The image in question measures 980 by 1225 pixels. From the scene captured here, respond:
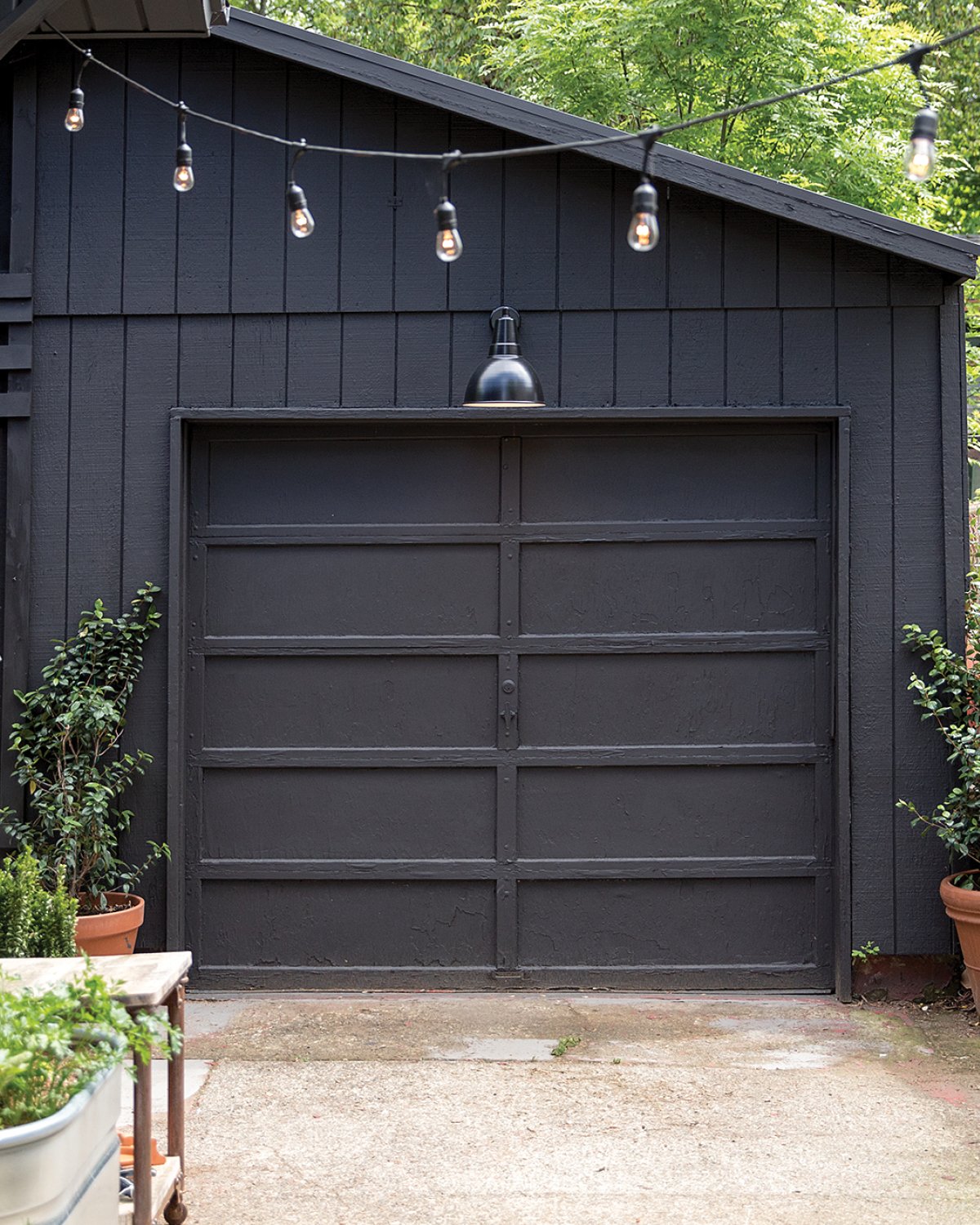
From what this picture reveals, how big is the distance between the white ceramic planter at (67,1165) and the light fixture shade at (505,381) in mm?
2817

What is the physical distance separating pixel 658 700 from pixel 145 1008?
289 centimetres

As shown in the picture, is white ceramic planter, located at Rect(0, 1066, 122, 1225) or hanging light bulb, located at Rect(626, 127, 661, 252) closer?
white ceramic planter, located at Rect(0, 1066, 122, 1225)

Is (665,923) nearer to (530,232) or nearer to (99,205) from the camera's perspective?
(530,232)

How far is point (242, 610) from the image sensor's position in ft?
16.9

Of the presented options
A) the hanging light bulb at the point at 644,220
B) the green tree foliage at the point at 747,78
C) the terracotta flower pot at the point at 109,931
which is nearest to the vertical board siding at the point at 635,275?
the hanging light bulb at the point at 644,220

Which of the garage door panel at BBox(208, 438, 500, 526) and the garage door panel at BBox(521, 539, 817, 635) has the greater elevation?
the garage door panel at BBox(208, 438, 500, 526)

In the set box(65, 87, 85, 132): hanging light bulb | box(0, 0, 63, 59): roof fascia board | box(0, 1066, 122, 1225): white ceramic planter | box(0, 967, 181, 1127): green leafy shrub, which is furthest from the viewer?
box(65, 87, 85, 132): hanging light bulb

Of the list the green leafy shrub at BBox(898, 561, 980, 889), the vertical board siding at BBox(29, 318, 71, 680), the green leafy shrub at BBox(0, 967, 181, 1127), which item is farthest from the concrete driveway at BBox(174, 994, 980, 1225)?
the vertical board siding at BBox(29, 318, 71, 680)

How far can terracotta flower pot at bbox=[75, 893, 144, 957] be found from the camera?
4.55m

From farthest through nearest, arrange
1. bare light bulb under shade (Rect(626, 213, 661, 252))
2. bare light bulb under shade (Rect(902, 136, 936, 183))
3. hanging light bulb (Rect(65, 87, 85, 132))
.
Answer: hanging light bulb (Rect(65, 87, 85, 132)) < bare light bulb under shade (Rect(626, 213, 661, 252)) < bare light bulb under shade (Rect(902, 136, 936, 183))

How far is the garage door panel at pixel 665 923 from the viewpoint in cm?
507

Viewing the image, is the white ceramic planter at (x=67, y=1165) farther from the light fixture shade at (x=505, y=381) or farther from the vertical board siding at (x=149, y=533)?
the light fixture shade at (x=505, y=381)

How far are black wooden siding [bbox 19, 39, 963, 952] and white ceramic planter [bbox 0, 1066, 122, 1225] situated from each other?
2.71m

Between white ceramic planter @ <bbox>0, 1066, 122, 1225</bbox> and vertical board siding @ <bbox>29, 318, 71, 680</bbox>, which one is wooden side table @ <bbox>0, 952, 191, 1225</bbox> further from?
vertical board siding @ <bbox>29, 318, 71, 680</bbox>
